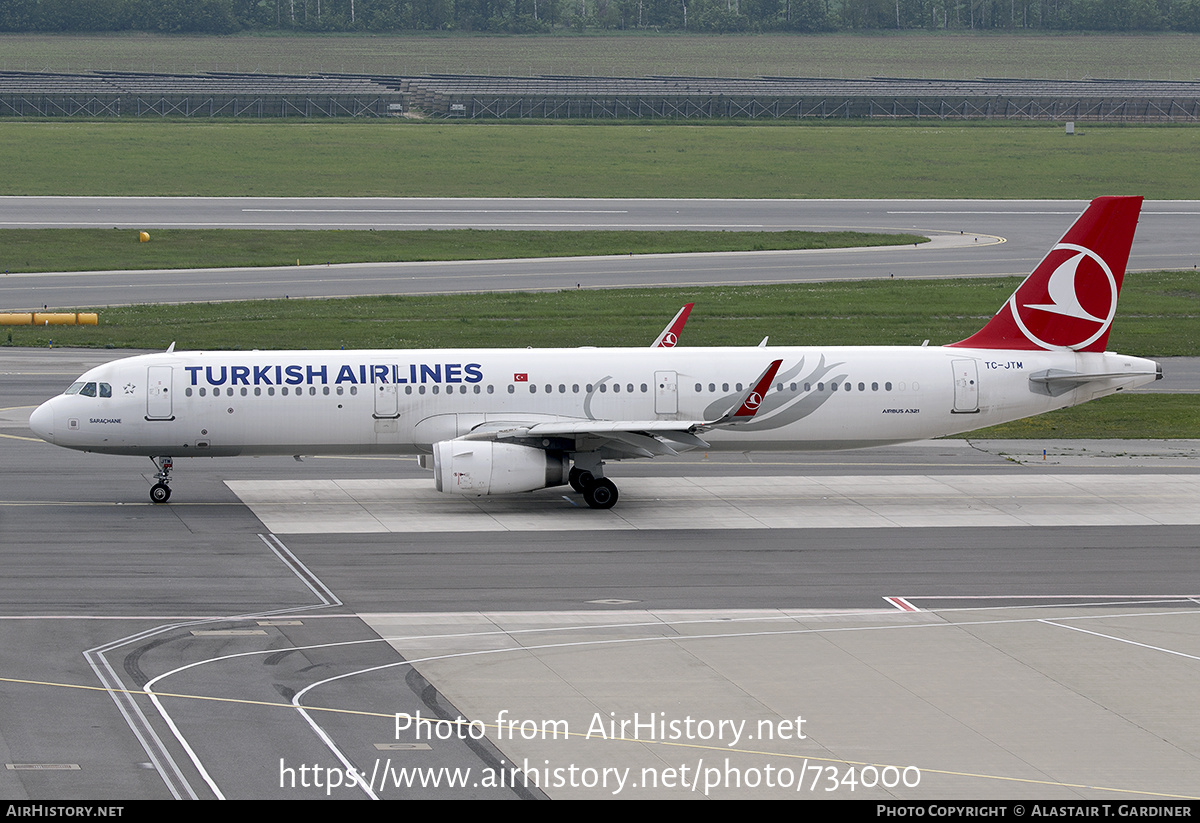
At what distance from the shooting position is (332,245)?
86.8 m

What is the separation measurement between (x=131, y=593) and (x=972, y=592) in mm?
16596

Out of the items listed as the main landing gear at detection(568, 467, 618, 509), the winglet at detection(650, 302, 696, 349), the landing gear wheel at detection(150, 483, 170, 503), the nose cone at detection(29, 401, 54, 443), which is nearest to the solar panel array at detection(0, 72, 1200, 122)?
the winglet at detection(650, 302, 696, 349)

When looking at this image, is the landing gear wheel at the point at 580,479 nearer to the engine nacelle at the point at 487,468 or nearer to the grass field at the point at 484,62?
the engine nacelle at the point at 487,468

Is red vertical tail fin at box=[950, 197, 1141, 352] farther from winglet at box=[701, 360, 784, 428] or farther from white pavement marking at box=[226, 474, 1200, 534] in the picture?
winglet at box=[701, 360, 784, 428]

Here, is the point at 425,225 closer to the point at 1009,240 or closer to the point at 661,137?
the point at 1009,240

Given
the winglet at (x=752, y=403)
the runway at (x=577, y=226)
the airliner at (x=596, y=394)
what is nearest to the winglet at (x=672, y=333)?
the airliner at (x=596, y=394)

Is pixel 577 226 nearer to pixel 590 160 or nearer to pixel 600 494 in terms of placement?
pixel 590 160

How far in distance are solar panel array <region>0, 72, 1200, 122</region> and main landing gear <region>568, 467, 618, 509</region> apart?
386ft

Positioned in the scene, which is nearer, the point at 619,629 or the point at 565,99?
the point at 619,629

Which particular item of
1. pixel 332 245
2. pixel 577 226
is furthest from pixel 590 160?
pixel 332 245

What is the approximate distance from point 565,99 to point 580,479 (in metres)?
119

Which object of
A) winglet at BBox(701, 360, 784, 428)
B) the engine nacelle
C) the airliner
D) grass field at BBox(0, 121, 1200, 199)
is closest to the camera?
winglet at BBox(701, 360, 784, 428)

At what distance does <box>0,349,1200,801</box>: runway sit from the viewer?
19578 mm

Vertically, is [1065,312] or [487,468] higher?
[1065,312]
